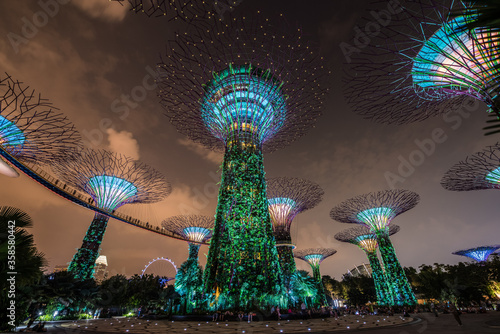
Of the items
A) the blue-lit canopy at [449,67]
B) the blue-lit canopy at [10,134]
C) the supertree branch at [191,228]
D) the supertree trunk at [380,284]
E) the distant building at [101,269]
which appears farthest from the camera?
the distant building at [101,269]

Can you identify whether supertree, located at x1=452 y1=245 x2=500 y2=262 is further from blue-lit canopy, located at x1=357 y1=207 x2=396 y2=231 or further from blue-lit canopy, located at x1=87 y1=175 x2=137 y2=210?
blue-lit canopy, located at x1=87 y1=175 x2=137 y2=210

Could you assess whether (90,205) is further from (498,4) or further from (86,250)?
(498,4)

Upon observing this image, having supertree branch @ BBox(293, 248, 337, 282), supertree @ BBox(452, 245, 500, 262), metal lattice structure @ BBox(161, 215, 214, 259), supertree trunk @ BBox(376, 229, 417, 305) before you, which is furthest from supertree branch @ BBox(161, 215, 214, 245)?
supertree @ BBox(452, 245, 500, 262)

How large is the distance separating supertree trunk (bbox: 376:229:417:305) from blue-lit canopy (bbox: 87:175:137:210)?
34.0 meters

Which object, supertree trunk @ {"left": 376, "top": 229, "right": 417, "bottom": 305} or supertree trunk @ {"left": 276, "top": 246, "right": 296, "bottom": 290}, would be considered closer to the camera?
supertree trunk @ {"left": 376, "top": 229, "right": 417, "bottom": 305}

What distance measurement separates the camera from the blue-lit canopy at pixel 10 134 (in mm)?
18572

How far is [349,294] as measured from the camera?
60938 millimetres

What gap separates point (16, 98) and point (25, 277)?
15.4 m

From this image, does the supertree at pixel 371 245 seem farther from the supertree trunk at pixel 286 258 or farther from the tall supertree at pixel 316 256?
the supertree trunk at pixel 286 258

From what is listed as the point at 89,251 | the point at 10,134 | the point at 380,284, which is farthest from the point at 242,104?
the point at 380,284

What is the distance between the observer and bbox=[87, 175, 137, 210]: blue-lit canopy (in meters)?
28.1

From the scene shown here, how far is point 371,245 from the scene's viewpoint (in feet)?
133

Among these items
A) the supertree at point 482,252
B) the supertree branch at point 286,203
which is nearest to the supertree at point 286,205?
the supertree branch at point 286,203

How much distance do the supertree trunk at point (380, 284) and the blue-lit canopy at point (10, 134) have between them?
43342 millimetres
